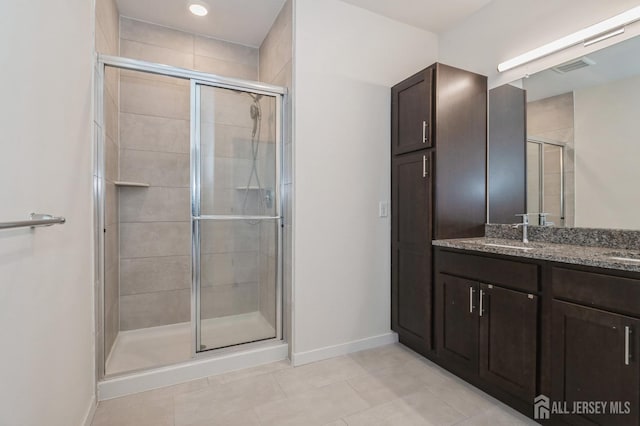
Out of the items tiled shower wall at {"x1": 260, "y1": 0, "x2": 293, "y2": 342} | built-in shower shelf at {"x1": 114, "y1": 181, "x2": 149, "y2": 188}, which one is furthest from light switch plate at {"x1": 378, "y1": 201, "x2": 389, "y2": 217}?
built-in shower shelf at {"x1": 114, "y1": 181, "x2": 149, "y2": 188}

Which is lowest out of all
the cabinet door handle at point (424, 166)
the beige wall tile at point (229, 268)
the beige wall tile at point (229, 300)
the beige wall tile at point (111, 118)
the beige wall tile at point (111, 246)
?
the beige wall tile at point (229, 300)

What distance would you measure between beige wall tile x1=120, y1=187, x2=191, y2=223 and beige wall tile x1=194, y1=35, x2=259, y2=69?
1.41 m

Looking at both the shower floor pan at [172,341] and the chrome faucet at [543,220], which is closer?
the chrome faucet at [543,220]

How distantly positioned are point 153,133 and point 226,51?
45.0 inches

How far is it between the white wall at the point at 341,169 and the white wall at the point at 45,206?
4.17 feet

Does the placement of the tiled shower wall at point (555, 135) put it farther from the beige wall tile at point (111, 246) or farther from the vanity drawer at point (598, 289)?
the beige wall tile at point (111, 246)

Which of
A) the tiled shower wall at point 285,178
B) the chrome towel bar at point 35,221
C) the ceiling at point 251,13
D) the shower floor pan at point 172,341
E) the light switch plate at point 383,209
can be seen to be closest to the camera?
the chrome towel bar at point 35,221

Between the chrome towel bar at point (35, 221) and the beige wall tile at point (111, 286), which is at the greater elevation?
the chrome towel bar at point (35, 221)

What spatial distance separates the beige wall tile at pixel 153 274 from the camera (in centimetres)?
270

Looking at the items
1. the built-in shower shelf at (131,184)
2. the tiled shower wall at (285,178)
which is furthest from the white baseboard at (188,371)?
the built-in shower shelf at (131,184)

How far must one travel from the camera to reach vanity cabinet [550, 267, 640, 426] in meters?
1.24

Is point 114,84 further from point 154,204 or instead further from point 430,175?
point 430,175

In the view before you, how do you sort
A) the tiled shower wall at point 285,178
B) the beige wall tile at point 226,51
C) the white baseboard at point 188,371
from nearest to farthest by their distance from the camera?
the white baseboard at point 188,371
the tiled shower wall at point 285,178
the beige wall tile at point 226,51

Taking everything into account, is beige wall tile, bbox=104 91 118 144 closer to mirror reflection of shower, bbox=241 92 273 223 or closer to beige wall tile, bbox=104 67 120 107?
beige wall tile, bbox=104 67 120 107
